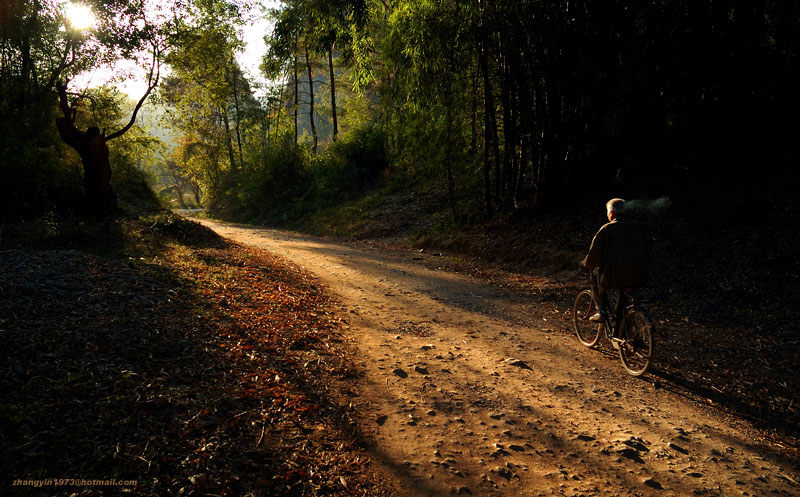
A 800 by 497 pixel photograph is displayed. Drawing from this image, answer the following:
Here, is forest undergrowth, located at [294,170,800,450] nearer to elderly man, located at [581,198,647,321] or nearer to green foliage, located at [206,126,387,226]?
elderly man, located at [581,198,647,321]

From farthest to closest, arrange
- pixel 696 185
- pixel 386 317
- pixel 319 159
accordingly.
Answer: pixel 319 159 → pixel 696 185 → pixel 386 317

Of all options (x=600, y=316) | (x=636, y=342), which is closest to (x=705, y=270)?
(x=600, y=316)

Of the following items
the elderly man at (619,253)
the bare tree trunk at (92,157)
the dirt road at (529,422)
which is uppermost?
the bare tree trunk at (92,157)

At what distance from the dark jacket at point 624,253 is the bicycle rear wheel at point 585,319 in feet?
2.39

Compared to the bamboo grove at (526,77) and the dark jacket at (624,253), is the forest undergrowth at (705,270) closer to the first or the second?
the bamboo grove at (526,77)

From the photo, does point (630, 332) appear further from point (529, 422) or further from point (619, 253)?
point (529, 422)

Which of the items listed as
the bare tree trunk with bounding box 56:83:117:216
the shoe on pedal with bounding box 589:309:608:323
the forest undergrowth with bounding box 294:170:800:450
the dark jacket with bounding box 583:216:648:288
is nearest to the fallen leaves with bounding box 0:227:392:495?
Answer: the shoe on pedal with bounding box 589:309:608:323

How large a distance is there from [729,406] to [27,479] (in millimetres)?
5545

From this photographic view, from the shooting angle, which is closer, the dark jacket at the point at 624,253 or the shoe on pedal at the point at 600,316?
the dark jacket at the point at 624,253

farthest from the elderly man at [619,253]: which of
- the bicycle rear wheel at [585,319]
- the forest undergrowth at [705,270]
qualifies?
the forest undergrowth at [705,270]

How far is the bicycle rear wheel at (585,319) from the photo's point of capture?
554 cm

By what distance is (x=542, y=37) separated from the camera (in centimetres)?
963

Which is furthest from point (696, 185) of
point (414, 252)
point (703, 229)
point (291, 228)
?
point (291, 228)

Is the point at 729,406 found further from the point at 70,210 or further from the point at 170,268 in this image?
the point at 70,210
